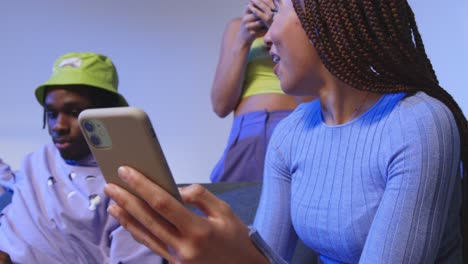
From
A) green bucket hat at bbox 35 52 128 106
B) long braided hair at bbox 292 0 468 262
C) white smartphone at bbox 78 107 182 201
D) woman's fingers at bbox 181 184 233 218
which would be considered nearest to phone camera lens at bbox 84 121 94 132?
white smartphone at bbox 78 107 182 201

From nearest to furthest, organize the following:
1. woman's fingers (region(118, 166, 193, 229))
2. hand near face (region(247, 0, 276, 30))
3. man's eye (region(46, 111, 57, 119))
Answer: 1. woman's fingers (region(118, 166, 193, 229))
2. hand near face (region(247, 0, 276, 30))
3. man's eye (region(46, 111, 57, 119))

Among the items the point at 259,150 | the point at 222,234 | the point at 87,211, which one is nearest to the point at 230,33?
the point at 259,150

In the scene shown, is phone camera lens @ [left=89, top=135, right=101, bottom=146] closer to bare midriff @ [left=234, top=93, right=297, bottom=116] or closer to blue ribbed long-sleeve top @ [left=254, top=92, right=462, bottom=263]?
blue ribbed long-sleeve top @ [left=254, top=92, right=462, bottom=263]

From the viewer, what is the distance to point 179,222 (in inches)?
20.1

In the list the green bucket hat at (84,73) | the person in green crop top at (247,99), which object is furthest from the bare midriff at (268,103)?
the green bucket hat at (84,73)

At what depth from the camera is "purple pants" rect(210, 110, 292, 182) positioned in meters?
1.29

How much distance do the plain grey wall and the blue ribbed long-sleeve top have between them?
1641 mm

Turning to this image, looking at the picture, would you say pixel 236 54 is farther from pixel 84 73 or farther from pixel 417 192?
pixel 417 192

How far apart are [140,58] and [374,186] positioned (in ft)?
6.23

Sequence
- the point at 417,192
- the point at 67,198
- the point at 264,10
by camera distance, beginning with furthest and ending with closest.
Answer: the point at 67,198 → the point at 264,10 → the point at 417,192

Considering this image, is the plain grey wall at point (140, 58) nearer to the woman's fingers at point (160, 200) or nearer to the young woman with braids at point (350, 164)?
the young woman with braids at point (350, 164)

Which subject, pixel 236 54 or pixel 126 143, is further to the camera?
pixel 236 54

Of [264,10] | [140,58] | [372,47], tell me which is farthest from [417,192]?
[140,58]

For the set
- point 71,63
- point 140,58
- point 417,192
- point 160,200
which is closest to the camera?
point 160,200
